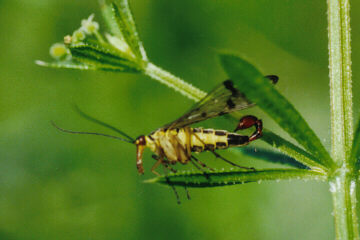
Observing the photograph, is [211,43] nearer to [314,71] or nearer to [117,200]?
[314,71]

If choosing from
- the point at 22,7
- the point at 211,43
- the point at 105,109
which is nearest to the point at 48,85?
the point at 105,109

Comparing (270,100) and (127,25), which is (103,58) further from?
(270,100)

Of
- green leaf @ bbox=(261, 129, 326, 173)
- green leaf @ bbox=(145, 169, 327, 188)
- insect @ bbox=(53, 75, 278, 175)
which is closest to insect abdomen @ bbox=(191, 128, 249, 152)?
insect @ bbox=(53, 75, 278, 175)

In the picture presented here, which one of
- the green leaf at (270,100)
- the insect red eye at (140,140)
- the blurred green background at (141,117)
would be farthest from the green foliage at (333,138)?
the blurred green background at (141,117)

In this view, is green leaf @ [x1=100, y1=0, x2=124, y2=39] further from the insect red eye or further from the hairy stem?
the hairy stem

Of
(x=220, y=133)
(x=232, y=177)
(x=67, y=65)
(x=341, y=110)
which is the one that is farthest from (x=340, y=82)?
(x=67, y=65)

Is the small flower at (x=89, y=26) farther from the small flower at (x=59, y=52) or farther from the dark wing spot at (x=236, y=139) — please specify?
the dark wing spot at (x=236, y=139)
